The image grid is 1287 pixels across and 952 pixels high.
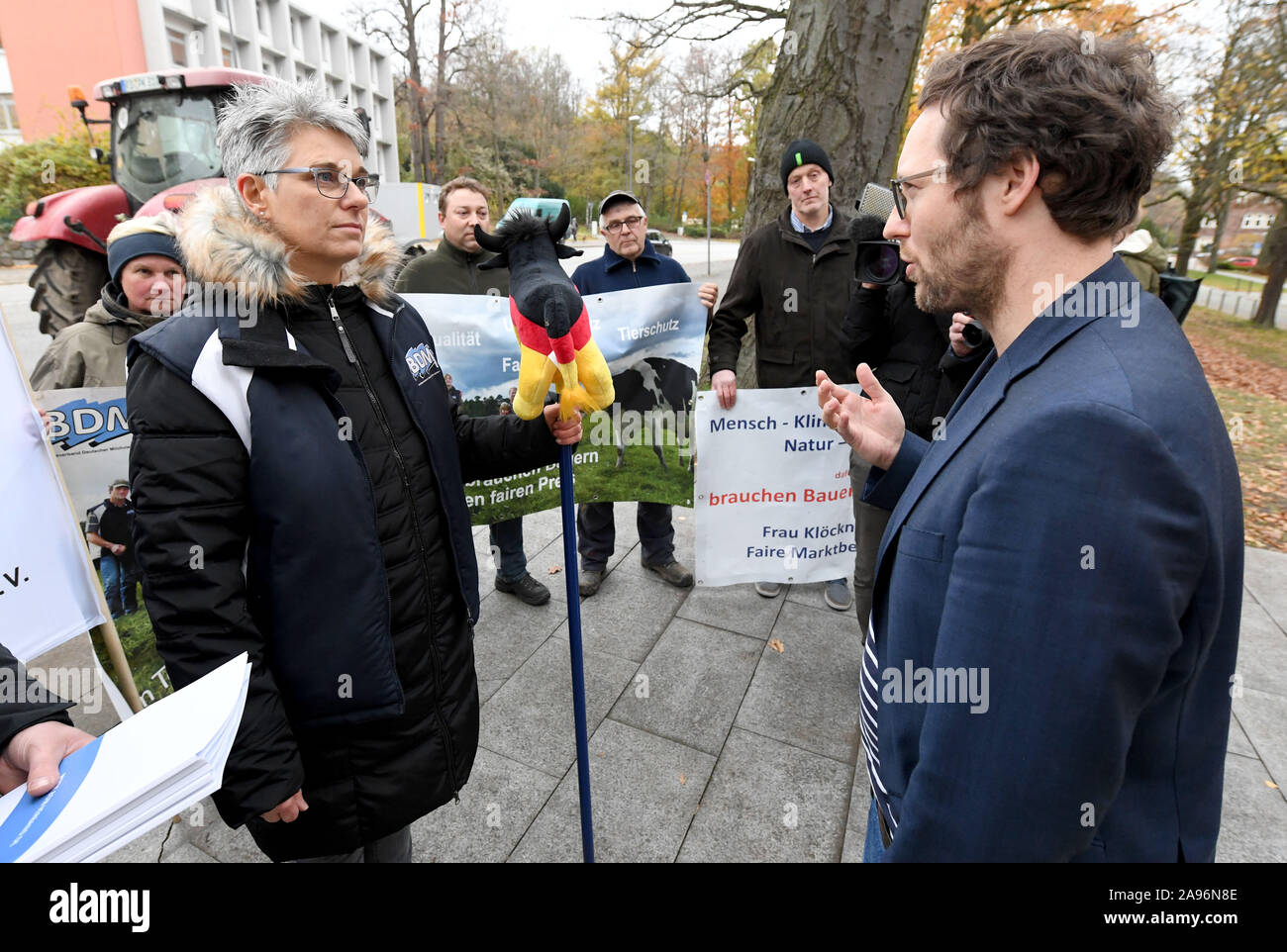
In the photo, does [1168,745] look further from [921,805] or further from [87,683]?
[87,683]

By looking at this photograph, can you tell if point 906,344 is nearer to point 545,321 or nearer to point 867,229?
point 867,229

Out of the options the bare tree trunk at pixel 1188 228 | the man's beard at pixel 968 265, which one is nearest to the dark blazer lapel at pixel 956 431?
the man's beard at pixel 968 265

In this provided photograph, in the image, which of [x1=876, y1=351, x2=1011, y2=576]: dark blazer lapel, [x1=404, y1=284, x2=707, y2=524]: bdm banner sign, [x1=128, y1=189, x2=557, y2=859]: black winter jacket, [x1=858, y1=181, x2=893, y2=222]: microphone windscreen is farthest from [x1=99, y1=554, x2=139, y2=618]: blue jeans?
[x1=858, y1=181, x2=893, y2=222]: microphone windscreen

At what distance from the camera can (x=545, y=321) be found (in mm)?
1854

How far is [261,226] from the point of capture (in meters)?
1.64

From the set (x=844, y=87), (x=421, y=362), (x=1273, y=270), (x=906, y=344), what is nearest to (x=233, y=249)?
(x=421, y=362)

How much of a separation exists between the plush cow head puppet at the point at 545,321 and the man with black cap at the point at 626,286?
6.23 ft

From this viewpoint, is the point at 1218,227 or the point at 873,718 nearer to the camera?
the point at 873,718

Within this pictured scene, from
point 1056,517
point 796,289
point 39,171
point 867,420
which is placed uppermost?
point 39,171

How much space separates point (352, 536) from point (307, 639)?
0.87 ft

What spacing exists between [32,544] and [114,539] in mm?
666

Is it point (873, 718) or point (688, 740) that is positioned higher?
point (873, 718)
